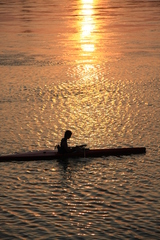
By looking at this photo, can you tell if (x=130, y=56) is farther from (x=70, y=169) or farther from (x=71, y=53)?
(x=70, y=169)

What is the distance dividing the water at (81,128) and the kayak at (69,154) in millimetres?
421

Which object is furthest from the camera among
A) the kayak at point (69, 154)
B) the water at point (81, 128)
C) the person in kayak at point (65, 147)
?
the kayak at point (69, 154)

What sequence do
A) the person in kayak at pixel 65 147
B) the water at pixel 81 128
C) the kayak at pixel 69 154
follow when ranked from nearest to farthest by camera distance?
the water at pixel 81 128, the person in kayak at pixel 65 147, the kayak at pixel 69 154

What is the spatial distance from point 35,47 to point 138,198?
53178 millimetres

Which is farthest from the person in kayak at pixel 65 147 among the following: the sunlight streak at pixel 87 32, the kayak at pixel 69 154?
the sunlight streak at pixel 87 32

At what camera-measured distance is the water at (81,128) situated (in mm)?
24688

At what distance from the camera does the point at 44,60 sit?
224ft

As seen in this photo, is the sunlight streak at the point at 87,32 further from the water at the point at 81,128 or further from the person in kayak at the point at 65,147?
the person in kayak at the point at 65,147

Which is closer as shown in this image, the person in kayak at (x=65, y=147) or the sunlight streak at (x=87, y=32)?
the person in kayak at (x=65, y=147)

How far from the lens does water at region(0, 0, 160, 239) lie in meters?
24.7

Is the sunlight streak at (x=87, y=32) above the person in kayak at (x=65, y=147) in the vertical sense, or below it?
above

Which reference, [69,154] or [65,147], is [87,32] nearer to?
[69,154]

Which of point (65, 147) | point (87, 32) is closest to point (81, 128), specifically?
point (65, 147)

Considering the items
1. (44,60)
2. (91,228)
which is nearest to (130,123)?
(91,228)
